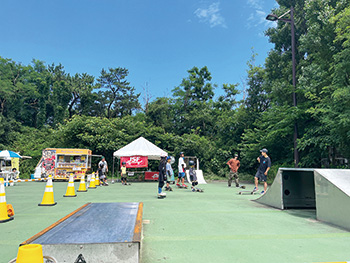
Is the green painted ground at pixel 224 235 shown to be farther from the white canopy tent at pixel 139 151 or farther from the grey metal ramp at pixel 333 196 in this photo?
the white canopy tent at pixel 139 151

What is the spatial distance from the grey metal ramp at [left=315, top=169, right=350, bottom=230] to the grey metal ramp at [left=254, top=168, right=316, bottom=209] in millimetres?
1571

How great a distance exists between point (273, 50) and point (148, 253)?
841 inches

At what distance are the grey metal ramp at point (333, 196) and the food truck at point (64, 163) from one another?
1877 cm

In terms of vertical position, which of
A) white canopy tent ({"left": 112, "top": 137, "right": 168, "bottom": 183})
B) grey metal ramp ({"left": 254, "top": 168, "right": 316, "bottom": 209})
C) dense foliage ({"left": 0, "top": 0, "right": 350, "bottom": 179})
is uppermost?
dense foliage ({"left": 0, "top": 0, "right": 350, "bottom": 179})

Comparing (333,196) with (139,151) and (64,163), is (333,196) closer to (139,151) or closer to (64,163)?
(139,151)

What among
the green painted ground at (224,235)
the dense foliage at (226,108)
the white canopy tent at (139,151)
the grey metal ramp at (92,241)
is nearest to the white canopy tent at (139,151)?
the white canopy tent at (139,151)

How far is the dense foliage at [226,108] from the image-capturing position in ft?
48.0

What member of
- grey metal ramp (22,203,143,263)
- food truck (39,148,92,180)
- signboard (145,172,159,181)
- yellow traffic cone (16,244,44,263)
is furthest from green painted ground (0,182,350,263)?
signboard (145,172,159,181)

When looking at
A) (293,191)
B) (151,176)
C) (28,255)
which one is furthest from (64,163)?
(28,255)

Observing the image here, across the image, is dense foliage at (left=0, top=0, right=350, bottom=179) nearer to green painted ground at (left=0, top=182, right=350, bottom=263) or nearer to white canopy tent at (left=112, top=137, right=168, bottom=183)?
white canopy tent at (left=112, top=137, right=168, bottom=183)

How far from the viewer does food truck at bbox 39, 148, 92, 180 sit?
2127 centimetres

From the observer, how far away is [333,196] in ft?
17.8

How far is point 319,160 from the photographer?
17.6 m

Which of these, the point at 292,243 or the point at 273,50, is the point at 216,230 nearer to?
the point at 292,243
